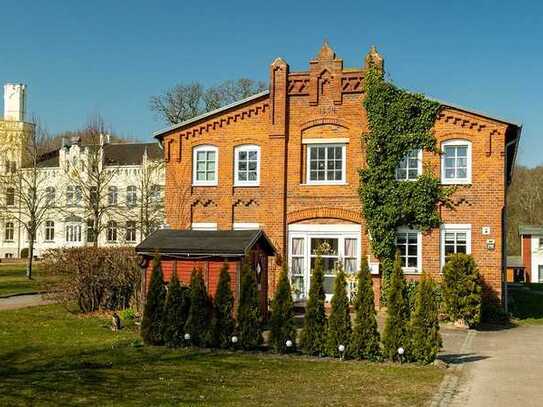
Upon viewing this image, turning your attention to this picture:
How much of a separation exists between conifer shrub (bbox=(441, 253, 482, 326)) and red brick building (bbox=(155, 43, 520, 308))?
2156 mm

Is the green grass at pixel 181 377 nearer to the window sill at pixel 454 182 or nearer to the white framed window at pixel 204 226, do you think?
the white framed window at pixel 204 226

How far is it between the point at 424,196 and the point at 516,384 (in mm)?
10592

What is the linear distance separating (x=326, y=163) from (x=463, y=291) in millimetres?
6768

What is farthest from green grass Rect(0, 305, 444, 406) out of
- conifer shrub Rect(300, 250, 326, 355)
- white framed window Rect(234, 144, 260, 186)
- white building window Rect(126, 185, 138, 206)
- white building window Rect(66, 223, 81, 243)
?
white building window Rect(66, 223, 81, 243)

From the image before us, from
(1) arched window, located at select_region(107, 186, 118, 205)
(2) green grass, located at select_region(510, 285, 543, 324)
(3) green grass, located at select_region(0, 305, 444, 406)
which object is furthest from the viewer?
(1) arched window, located at select_region(107, 186, 118, 205)

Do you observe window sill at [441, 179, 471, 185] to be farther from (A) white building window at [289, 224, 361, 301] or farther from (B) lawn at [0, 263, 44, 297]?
(B) lawn at [0, 263, 44, 297]

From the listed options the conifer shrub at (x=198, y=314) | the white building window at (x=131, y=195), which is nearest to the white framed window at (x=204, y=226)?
the conifer shrub at (x=198, y=314)

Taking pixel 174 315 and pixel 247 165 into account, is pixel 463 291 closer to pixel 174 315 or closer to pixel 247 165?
pixel 247 165

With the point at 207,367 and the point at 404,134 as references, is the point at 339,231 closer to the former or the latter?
the point at 404,134

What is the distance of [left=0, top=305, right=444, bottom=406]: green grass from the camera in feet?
30.3

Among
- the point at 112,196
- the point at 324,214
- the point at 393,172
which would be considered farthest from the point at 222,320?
the point at 112,196

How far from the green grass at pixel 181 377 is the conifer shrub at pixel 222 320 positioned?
1.33 ft

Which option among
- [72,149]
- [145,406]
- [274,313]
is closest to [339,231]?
[274,313]

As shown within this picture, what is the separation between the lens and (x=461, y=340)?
16516 mm
